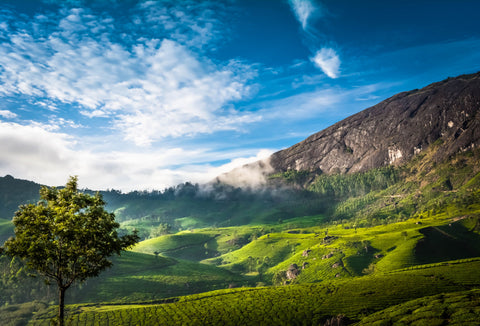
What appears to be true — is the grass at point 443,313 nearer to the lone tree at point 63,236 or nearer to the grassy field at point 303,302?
the grassy field at point 303,302

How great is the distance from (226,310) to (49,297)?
398ft

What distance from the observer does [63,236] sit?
33.0m

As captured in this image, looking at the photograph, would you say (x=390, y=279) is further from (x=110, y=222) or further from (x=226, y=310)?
(x=110, y=222)

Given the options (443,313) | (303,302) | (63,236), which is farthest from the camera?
(303,302)

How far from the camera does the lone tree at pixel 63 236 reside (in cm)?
3278

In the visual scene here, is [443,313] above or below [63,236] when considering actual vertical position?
below

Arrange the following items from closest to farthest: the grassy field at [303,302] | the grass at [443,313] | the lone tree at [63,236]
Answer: the lone tree at [63,236], the grass at [443,313], the grassy field at [303,302]

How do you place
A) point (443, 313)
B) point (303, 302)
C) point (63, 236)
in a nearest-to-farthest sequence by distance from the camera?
point (63, 236) < point (443, 313) < point (303, 302)

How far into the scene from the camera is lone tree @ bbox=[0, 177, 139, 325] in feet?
108

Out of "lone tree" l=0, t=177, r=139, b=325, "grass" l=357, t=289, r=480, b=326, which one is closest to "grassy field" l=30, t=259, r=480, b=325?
"grass" l=357, t=289, r=480, b=326

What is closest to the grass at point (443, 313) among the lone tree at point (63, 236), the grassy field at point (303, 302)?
the grassy field at point (303, 302)

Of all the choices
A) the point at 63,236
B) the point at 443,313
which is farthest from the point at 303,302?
the point at 63,236

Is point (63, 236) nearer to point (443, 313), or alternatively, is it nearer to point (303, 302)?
point (443, 313)

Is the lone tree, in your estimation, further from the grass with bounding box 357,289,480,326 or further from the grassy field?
the grassy field
